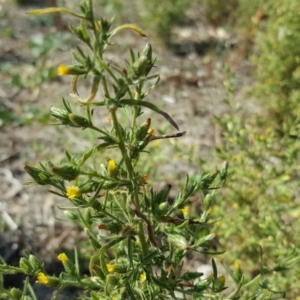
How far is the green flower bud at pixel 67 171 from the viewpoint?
3.19ft

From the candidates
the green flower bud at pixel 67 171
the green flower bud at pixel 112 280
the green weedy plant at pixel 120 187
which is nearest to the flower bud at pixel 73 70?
the green weedy plant at pixel 120 187

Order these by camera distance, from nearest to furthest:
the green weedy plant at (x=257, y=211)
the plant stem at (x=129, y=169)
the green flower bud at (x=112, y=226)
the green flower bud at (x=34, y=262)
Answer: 1. the plant stem at (x=129, y=169)
2. the green flower bud at (x=112, y=226)
3. the green flower bud at (x=34, y=262)
4. the green weedy plant at (x=257, y=211)

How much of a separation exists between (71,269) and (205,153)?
5.56 ft

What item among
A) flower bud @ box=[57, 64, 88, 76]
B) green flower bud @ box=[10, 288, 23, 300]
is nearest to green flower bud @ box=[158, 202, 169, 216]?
flower bud @ box=[57, 64, 88, 76]

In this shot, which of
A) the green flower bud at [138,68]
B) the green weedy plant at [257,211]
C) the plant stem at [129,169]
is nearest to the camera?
the green flower bud at [138,68]

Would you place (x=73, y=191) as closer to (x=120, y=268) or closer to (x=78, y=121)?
(x=78, y=121)

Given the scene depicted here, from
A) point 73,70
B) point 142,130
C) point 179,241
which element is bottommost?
point 179,241

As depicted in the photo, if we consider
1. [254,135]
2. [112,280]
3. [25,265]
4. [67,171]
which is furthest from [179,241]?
[254,135]

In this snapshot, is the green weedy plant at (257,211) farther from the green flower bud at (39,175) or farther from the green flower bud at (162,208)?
the green flower bud at (39,175)

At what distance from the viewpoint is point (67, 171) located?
0.98 meters

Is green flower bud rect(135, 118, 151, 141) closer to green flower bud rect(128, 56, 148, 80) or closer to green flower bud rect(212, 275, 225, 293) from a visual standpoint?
green flower bud rect(128, 56, 148, 80)

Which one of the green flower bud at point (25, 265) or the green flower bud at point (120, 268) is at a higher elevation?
the green flower bud at point (120, 268)

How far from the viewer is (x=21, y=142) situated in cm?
300

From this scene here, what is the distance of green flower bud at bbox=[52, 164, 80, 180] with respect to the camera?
97cm
